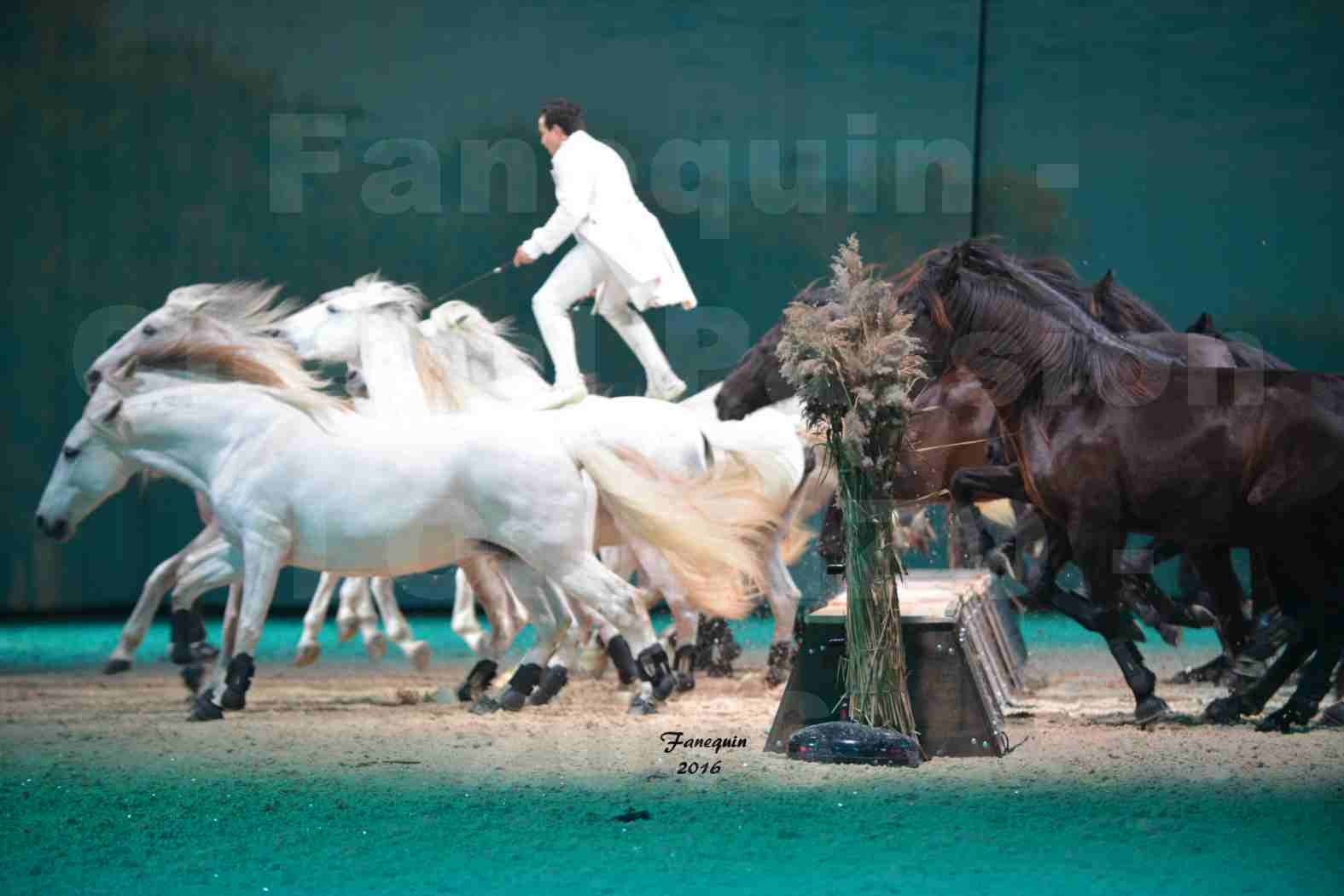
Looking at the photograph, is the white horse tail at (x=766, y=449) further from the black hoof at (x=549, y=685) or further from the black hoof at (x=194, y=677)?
the black hoof at (x=194, y=677)

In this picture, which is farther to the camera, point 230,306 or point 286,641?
point 286,641

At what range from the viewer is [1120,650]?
623 centimetres

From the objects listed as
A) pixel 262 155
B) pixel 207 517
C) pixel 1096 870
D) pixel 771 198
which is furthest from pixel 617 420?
pixel 262 155

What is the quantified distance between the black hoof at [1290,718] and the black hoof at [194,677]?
4.68 meters

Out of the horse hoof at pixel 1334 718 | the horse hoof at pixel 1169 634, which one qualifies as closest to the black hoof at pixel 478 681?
the horse hoof at pixel 1169 634

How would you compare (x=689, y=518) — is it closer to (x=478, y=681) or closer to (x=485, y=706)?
(x=485, y=706)

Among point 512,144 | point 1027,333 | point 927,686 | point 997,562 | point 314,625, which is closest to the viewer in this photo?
point 927,686

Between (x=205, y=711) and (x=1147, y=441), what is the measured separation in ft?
12.8

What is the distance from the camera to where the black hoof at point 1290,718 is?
598 centimetres

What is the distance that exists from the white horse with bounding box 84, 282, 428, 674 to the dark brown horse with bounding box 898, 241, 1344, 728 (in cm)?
316

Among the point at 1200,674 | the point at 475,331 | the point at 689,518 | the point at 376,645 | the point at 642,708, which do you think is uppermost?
the point at 475,331

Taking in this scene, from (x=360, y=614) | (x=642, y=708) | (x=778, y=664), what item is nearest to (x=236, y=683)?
(x=642, y=708)

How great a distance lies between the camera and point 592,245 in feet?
26.9

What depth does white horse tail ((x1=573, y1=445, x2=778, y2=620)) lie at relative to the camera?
274 inches
